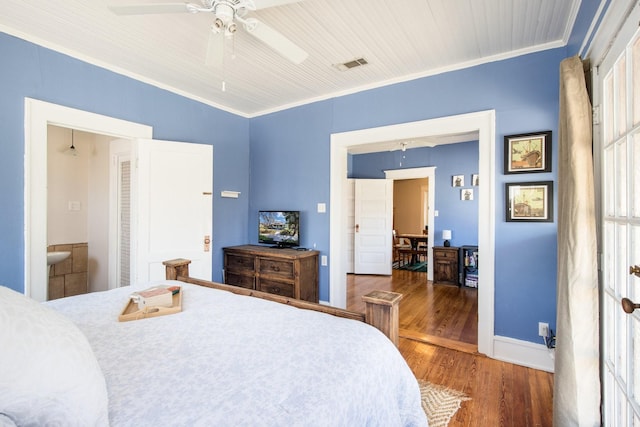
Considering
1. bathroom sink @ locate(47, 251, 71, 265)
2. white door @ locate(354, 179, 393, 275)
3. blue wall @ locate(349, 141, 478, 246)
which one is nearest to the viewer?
bathroom sink @ locate(47, 251, 71, 265)

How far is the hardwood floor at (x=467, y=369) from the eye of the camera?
5.98 ft

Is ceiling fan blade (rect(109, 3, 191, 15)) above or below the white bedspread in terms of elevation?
above

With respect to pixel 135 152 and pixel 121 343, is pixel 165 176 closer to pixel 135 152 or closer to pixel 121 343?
pixel 135 152

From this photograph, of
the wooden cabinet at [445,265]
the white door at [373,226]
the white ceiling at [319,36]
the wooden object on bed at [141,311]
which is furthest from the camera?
the white door at [373,226]

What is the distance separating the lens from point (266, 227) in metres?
3.94

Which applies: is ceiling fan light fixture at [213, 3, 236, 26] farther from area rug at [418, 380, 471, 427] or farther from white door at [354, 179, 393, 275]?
white door at [354, 179, 393, 275]

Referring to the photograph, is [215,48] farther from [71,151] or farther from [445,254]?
[445,254]

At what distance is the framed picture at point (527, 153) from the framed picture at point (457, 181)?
302 centimetres

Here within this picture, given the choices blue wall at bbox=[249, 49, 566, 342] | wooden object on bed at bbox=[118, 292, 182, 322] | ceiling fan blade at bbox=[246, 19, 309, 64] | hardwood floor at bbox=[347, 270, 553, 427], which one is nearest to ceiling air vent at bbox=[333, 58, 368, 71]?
blue wall at bbox=[249, 49, 566, 342]

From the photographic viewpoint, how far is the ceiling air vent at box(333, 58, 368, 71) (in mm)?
2696

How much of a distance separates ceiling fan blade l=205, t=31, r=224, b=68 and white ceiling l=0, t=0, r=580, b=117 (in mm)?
368

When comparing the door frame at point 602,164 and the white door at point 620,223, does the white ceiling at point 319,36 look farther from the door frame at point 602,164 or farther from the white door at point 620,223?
the white door at point 620,223

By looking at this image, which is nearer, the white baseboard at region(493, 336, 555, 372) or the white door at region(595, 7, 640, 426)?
the white door at region(595, 7, 640, 426)

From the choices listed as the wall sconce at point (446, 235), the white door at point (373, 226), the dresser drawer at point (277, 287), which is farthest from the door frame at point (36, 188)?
the wall sconce at point (446, 235)
